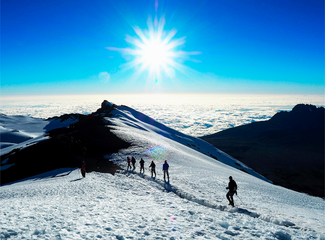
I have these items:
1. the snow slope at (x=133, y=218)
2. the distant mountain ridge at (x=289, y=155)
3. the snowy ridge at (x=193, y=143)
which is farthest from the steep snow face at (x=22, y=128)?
the distant mountain ridge at (x=289, y=155)

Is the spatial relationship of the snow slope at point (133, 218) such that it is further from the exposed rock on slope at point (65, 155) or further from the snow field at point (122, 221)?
the exposed rock on slope at point (65, 155)

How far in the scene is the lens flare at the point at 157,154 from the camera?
119 ft

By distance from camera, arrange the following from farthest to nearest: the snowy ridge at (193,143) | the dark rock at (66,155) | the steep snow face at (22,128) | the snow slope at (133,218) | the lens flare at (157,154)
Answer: the steep snow face at (22,128)
the snowy ridge at (193,143)
the lens flare at (157,154)
the dark rock at (66,155)
the snow slope at (133,218)

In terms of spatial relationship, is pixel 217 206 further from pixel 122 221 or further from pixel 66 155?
pixel 66 155

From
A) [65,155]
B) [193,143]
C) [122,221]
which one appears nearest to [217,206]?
[122,221]

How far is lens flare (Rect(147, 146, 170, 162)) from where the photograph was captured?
36.1 m

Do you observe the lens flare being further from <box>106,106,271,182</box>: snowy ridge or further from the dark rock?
<box>106,106,271,182</box>: snowy ridge

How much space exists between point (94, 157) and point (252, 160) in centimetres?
11115

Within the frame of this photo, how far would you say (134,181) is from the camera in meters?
22.2

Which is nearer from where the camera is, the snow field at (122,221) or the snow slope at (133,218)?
the snow field at (122,221)

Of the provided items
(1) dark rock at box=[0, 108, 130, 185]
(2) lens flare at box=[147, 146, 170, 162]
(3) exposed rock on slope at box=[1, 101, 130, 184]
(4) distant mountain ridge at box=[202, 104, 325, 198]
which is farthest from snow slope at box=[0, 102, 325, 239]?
(4) distant mountain ridge at box=[202, 104, 325, 198]

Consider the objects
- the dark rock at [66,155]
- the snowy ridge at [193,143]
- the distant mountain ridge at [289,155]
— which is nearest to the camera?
the dark rock at [66,155]

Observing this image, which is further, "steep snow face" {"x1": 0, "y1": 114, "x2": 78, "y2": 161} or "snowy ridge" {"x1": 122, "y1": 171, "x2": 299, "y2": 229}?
"steep snow face" {"x1": 0, "y1": 114, "x2": 78, "y2": 161}

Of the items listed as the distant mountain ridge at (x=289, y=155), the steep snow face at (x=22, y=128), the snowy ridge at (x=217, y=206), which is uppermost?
the snowy ridge at (x=217, y=206)
